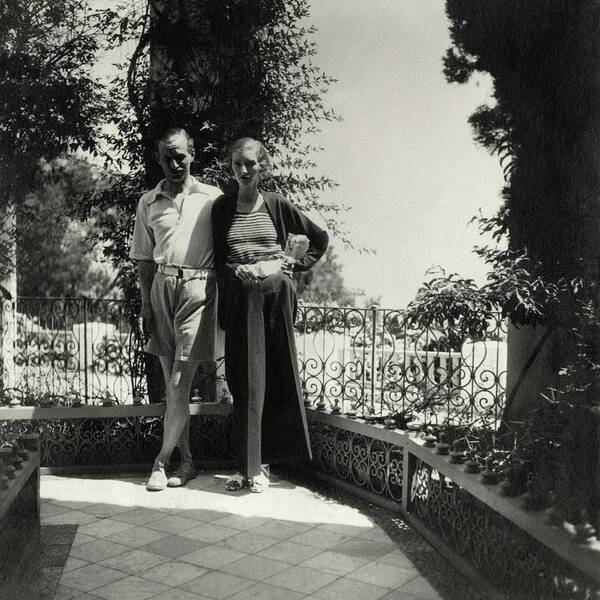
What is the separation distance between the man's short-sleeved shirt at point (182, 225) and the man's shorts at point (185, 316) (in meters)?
0.11

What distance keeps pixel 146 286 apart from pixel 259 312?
0.71 metres

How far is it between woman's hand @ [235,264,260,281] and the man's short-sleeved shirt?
0.94 feet

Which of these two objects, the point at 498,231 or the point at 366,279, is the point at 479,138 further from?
the point at 366,279

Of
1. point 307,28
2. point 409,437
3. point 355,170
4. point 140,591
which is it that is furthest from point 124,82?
point 140,591

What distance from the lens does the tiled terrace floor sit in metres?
2.41

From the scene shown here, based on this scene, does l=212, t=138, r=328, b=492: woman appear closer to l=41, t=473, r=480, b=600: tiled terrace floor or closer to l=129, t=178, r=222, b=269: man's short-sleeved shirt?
l=129, t=178, r=222, b=269: man's short-sleeved shirt

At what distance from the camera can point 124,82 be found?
5.21 m

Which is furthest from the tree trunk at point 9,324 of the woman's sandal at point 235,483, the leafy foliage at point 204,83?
the woman's sandal at point 235,483

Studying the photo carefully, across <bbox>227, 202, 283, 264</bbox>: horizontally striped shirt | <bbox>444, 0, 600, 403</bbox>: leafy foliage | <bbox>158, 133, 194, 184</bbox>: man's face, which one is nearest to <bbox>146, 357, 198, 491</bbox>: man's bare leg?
<bbox>227, 202, 283, 264</bbox>: horizontally striped shirt

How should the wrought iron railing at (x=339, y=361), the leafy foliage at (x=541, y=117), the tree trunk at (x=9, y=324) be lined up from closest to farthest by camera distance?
the leafy foliage at (x=541, y=117) → the wrought iron railing at (x=339, y=361) → the tree trunk at (x=9, y=324)

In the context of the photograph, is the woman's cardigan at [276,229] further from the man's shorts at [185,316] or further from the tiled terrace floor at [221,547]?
the tiled terrace floor at [221,547]

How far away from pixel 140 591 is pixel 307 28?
4291 millimetres

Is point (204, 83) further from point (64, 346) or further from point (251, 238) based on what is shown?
point (64, 346)

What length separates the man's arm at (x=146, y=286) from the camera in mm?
3838
